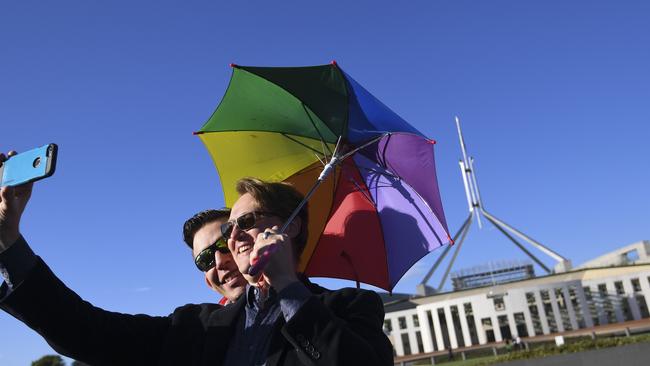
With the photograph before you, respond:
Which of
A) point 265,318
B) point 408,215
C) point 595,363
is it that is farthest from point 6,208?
point 595,363

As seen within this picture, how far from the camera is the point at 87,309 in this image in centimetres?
205

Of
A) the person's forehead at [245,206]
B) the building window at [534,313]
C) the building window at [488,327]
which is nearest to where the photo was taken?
the person's forehead at [245,206]

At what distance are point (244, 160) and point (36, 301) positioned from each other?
293cm

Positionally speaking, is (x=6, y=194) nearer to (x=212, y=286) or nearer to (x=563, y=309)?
(x=212, y=286)

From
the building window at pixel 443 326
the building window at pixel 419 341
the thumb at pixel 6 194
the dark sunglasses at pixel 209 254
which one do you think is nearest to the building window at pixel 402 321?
the building window at pixel 419 341

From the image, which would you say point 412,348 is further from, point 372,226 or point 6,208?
point 6,208

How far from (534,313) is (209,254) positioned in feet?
152

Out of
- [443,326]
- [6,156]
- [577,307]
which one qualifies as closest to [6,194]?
[6,156]

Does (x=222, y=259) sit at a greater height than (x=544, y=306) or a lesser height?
lesser

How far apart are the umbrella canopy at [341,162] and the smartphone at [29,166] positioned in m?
2.78

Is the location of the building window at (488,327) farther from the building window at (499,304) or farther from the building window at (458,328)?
the building window at (499,304)

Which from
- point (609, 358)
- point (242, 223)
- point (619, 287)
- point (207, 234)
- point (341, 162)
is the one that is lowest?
point (609, 358)

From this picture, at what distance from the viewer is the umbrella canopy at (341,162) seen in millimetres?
4293

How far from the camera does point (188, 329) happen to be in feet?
7.15
